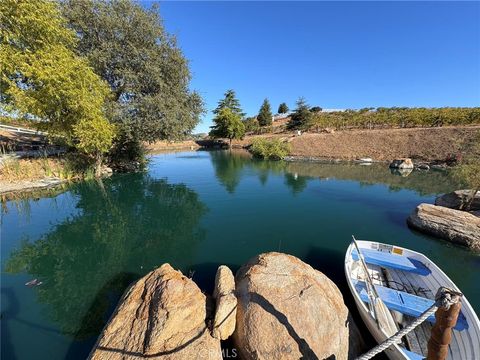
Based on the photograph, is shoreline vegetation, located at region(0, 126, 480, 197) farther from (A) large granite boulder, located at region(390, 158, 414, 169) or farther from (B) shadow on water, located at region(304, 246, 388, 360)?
(B) shadow on water, located at region(304, 246, 388, 360)

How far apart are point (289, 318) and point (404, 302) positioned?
3.16m

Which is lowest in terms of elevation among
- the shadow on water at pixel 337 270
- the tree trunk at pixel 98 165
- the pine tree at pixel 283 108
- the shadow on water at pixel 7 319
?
the shadow on water at pixel 337 270

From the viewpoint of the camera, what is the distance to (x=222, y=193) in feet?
56.4

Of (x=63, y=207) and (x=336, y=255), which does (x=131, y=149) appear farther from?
(x=336, y=255)

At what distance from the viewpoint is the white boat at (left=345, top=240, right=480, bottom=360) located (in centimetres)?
445

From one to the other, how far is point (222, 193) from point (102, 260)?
9.73m

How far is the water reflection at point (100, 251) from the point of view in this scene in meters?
6.24

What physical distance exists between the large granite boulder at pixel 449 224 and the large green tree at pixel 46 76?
840 inches

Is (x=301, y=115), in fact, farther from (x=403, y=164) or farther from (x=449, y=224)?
(x=449, y=224)

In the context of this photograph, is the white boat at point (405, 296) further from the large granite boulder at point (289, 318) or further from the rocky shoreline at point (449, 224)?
the rocky shoreline at point (449, 224)

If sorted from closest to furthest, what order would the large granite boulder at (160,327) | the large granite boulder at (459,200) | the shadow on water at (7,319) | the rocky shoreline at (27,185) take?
the large granite boulder at (160,327)
the shadow on water at (7,319)
the large granite boulder at (459,200)
the rocky shoreline at (27,185)

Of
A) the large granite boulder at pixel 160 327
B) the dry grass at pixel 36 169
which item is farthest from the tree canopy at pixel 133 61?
the large granite boulder at pixel 160 327

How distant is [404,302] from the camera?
5.45 meters

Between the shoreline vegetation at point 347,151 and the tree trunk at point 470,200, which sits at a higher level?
the shoreline vegetation at point 347,151
